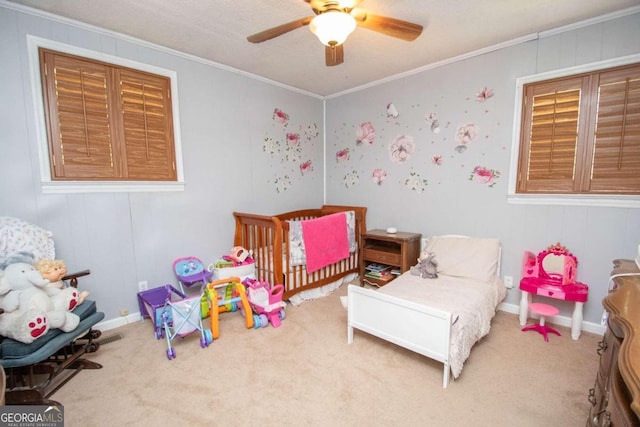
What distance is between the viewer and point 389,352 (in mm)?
2105

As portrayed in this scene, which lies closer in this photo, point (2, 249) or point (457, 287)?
point (2, 249)

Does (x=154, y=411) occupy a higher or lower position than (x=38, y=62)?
lower

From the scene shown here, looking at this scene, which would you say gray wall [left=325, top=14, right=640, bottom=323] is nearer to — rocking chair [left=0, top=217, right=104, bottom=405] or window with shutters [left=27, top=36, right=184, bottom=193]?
window with shutters [left=27, top=36, right=184, bottom=193]

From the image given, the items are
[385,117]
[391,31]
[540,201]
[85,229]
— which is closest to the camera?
[391,31]

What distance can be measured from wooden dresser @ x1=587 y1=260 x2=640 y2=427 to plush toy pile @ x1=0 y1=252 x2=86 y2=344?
246 centimetres

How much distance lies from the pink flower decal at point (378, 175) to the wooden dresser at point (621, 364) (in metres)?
2.32

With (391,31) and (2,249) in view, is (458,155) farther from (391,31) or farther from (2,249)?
(2,249)

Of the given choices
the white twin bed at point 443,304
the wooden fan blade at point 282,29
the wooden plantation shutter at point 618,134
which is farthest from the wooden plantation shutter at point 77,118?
the wooden plantation shutter at point 618,134

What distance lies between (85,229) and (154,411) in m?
1.55

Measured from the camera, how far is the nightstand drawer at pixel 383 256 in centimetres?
311

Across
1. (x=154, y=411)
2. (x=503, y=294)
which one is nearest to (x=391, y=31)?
(x=503, y=294)

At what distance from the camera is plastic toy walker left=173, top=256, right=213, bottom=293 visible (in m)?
2.70

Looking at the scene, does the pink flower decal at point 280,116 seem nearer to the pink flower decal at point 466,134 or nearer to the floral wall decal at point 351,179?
the floral wall decal at point 351,179

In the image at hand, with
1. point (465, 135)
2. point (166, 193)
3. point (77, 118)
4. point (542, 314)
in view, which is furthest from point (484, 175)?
point (77, 118)
